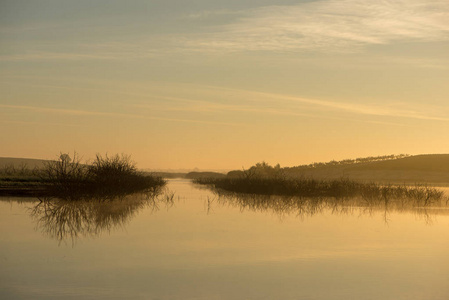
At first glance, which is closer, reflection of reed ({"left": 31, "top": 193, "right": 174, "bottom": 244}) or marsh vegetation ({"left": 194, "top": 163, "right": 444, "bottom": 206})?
reflection of reed ({"left": 31, "top": 193, "right": 174, "bottom": 244})

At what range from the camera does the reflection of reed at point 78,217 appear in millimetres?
15683

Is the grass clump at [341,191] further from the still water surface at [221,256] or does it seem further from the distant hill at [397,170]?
the distant hill at [397,170]

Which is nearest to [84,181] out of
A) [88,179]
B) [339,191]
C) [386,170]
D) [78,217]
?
[88,179]

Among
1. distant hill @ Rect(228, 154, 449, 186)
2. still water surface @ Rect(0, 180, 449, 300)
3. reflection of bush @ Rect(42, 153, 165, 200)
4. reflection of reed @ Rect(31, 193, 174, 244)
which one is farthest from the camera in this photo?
distant hill @ Rect(228, 154, 449, 186)

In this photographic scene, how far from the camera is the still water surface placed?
893cm

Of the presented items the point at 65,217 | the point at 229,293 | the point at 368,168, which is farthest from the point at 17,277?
the point at 368,168

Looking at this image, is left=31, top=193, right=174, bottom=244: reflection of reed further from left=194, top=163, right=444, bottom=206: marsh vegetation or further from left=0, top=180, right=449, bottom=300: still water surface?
left=194, top=163, right=444, bottom=206: marsh vegetation

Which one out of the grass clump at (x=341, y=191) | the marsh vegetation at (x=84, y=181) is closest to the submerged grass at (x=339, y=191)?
the grass clump at (x=341, y=191)

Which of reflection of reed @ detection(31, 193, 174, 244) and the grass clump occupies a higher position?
the grass clump

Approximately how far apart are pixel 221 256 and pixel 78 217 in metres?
8.47

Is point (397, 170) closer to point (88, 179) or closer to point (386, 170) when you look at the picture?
point (386, 170)

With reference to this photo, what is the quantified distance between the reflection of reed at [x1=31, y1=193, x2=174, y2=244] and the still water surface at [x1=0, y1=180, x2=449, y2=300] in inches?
1.9

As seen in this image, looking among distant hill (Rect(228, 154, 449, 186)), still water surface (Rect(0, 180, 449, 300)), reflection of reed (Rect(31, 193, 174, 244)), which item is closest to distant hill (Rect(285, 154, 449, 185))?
distant hill (Rect(228, 154, 449, 186))

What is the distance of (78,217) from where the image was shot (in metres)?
19.3
